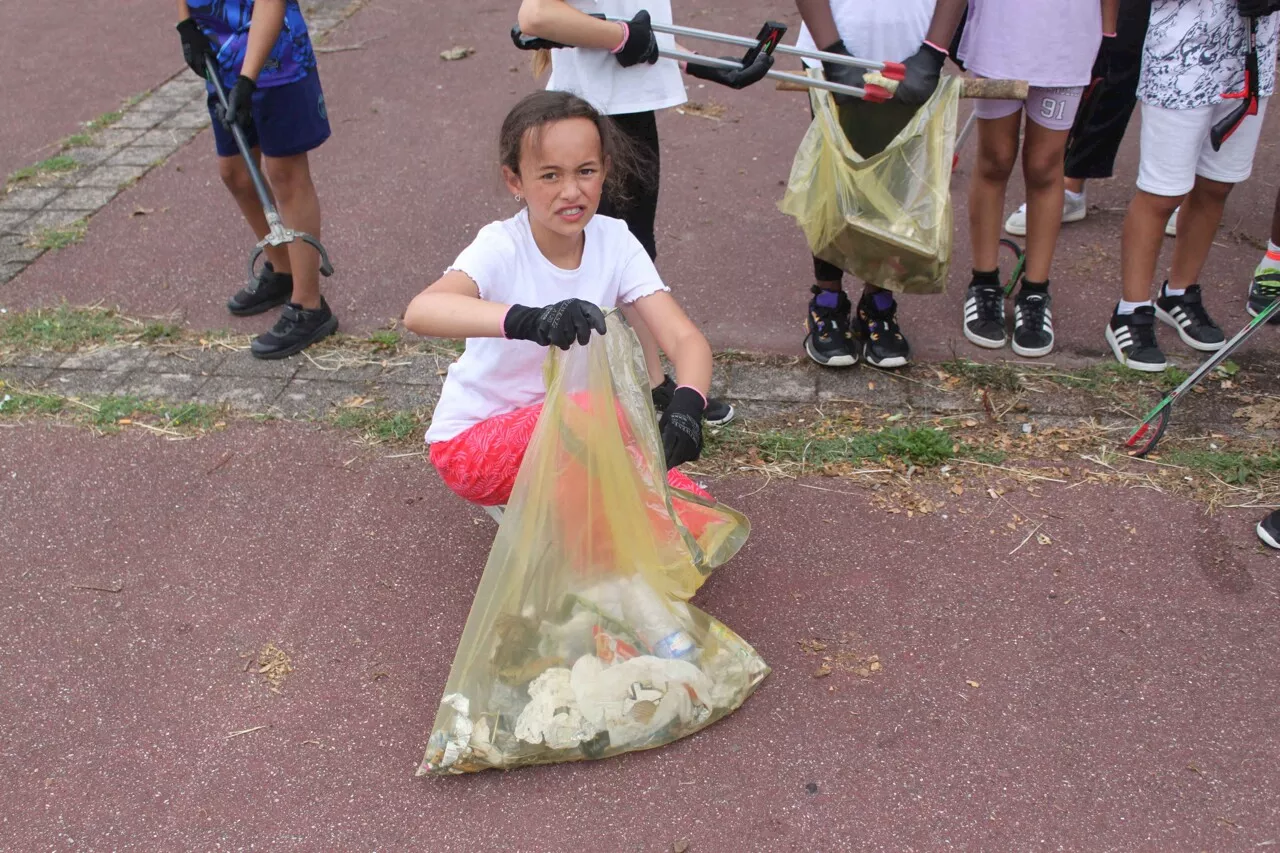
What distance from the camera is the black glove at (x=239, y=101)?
356 cm

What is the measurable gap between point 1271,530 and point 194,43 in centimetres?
369

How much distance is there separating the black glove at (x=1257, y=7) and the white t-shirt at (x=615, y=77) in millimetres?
1701

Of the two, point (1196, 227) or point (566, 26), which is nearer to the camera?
point (566, 26)

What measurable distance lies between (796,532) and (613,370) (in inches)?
37.2

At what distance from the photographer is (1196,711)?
239 cm

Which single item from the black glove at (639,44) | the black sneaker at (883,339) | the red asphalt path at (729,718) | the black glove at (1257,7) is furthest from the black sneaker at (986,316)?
the black glove at (639,44)

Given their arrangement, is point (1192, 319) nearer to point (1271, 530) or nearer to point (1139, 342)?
point (1139, 342)

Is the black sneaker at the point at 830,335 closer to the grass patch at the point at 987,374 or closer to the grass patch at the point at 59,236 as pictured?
the grass patch at the point at 987,374

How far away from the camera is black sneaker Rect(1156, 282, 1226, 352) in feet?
12.4

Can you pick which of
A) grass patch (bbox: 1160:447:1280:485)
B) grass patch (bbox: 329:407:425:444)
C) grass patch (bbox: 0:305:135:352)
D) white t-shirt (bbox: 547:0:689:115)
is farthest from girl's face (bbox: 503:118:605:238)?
grass patch (bbox: 0:305:135:352)

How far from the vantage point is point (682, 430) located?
2270mm

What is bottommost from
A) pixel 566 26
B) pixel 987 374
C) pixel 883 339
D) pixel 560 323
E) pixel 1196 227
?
pixel 987 374

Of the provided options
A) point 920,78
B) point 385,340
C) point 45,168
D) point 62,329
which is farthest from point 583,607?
point 45,168

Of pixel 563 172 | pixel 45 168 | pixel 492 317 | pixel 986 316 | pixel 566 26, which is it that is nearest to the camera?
pixel 492 317
